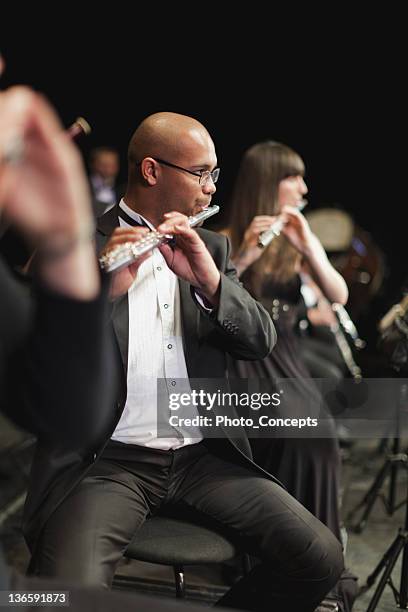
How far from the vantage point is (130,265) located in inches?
75.1

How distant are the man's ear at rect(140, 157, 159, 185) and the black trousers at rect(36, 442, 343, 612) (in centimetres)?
69

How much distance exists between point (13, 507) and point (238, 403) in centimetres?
134

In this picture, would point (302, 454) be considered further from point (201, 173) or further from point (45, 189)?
point (45, 189)

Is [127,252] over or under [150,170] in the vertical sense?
under

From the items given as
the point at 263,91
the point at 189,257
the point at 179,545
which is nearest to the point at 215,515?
the point at 179,545

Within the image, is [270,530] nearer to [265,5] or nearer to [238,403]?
[238,403]

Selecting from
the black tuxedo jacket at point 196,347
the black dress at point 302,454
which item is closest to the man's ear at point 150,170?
the black tuxedo jacket at point 196,347

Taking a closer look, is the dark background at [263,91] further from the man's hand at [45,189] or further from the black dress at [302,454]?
the man's hand at [45,189]

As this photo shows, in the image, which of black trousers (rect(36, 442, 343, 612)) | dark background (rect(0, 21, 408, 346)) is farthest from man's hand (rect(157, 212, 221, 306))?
dark background (rect(0, 21, 408, 346))

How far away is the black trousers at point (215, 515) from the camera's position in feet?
6.16

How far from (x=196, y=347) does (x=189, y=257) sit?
282 millimetres

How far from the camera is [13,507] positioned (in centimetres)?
350

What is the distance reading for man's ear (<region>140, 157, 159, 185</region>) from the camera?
2.21 metres

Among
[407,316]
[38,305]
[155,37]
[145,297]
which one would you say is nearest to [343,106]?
[155,37]
